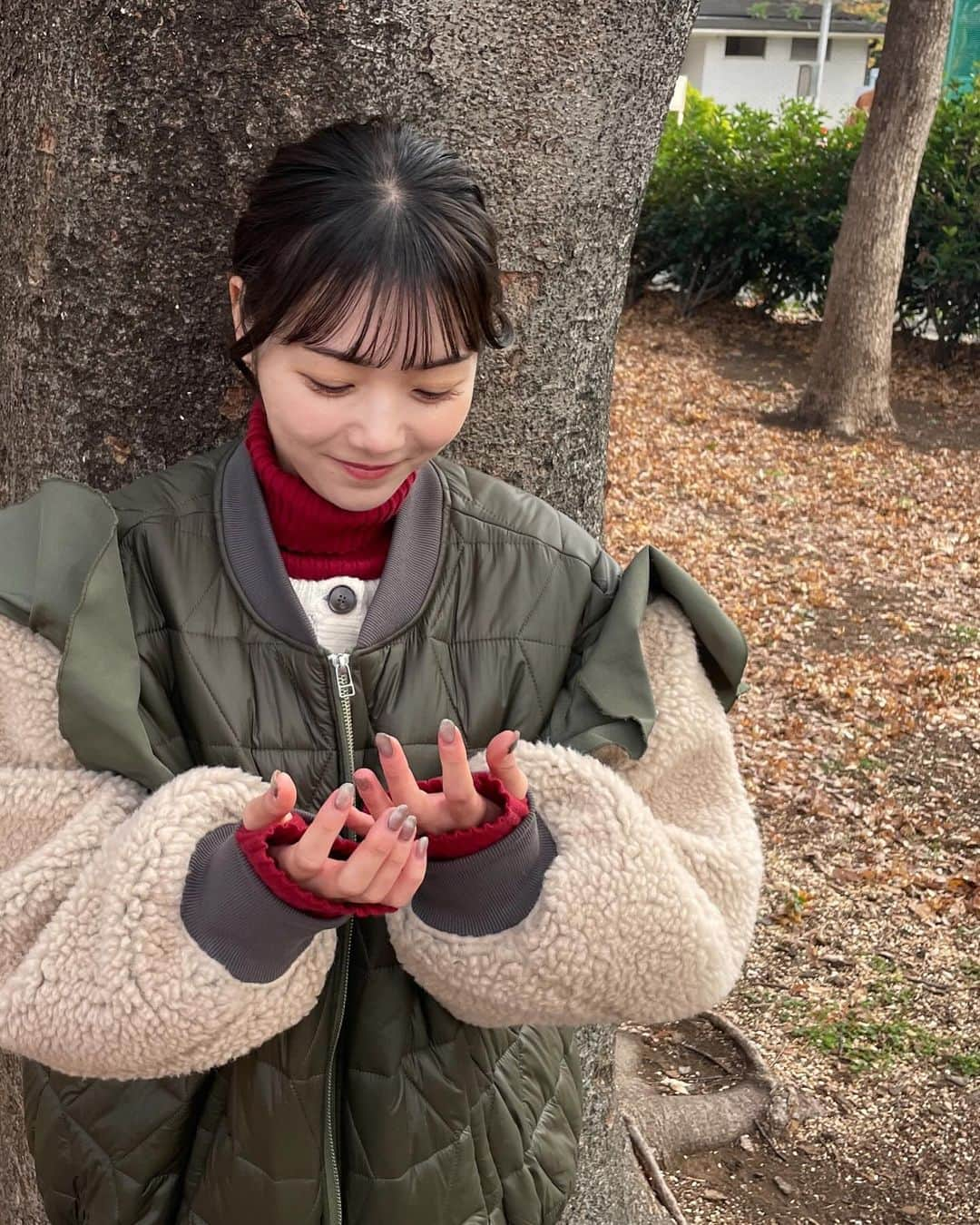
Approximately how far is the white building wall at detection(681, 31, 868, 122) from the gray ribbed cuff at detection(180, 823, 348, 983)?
134ft

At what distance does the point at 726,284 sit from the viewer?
1463 cm

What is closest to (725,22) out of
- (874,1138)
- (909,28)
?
(909,28)

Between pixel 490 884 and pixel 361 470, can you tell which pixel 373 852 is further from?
pixel 361 470

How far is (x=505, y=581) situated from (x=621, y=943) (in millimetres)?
475

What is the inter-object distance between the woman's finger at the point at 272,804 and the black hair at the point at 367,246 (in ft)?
1.60

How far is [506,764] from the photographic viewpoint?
1.49 meters

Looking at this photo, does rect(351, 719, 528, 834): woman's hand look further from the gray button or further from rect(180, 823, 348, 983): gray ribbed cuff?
the gray button

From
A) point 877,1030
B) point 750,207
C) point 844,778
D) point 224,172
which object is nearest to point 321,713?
point 224,172

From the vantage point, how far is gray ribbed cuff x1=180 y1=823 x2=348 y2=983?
58.1 inches

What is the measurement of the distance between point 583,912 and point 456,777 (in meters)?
0.27

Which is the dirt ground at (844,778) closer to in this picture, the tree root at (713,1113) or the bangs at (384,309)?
the tree root at (713,1113)

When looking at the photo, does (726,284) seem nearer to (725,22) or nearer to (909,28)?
(909,28)

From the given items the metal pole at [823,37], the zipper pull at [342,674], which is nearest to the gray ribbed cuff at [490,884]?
the zipper pull at [342,674]

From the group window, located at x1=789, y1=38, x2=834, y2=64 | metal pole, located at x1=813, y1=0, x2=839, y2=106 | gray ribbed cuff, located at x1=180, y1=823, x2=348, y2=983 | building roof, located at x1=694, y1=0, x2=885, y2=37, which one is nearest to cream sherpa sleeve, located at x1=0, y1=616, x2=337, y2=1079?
gray ribbed cuff, located at x1=180, y1=823, x2=348, y2=983
